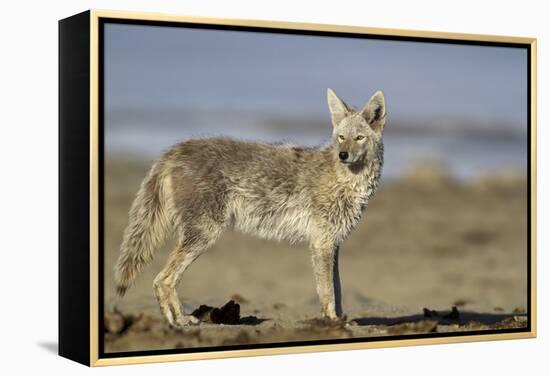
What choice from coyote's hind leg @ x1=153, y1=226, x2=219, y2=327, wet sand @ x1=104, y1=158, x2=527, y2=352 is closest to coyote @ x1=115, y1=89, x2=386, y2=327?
coyote's hind leg @ x1=153, y1=226, x2=219, y2=327

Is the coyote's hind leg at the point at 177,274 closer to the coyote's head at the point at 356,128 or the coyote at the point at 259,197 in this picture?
the coyote at the point at 259,197

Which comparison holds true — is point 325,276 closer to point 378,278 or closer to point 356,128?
point 356,128

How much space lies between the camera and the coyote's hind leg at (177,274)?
9.33 metres

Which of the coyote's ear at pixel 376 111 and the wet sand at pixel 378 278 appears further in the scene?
the coyote's ear at pixel 376 111

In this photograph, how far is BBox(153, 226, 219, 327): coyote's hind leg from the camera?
9.33m

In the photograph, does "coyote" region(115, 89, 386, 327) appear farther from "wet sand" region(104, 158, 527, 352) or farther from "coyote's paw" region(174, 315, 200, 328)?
"wet sand" region(104, 158, 527, 352)

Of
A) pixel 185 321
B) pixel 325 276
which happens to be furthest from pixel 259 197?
pixel 185 321

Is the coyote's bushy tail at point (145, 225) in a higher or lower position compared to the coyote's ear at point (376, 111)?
lower

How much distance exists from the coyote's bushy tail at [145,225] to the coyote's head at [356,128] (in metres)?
1.50

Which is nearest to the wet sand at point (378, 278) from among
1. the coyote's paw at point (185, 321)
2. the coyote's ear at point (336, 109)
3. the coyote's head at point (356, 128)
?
the coyote's paw at point (185, 321)

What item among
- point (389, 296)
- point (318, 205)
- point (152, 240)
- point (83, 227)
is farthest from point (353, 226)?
point (83, 227)

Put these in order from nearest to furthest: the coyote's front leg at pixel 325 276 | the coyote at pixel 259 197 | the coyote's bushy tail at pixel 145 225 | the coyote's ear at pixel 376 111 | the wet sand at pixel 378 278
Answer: the wet sand at pixel 378 278 → the coyote's bushy tail at pixel 145 225 → the coyote at pixel 259 197 → the coyote's front leg at pixel 325 276 → the coyote's ear at pixel 376 111

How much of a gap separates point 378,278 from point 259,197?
201 centimetres

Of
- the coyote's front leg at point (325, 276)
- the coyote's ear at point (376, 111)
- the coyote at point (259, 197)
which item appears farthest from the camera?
the coyote's ear at point (376, 111)
